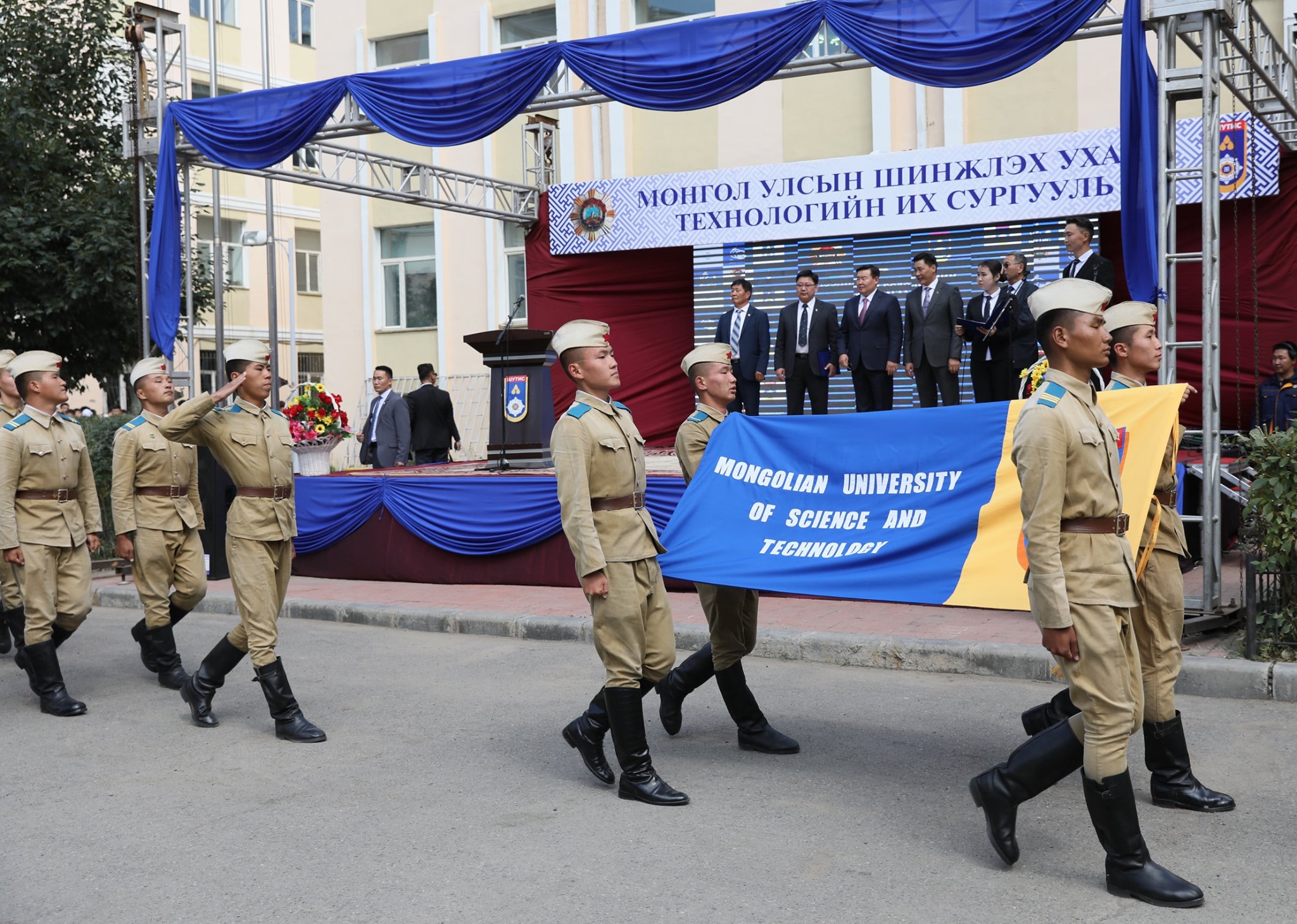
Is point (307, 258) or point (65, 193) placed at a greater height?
point (307, 258)

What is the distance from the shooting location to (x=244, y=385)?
674 cm

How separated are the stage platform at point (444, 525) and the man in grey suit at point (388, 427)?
2.78 m

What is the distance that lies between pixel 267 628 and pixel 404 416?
958 centimetres

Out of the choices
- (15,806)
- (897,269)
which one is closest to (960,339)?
(897,269)

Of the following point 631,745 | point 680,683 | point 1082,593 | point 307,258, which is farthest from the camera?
point 307,258

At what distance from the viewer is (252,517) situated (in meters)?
6.66

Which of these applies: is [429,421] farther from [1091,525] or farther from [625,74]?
[1091,525]

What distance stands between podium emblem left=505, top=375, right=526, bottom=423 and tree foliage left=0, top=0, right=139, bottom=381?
27.4 feet

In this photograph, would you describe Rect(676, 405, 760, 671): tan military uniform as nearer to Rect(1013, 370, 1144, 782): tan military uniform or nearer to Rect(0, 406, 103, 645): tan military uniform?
Rect(1013, 370, 1144, 782): tan military uniform

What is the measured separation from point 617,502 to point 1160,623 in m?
2.25

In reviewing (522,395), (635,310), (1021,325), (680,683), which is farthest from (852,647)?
(635,310)

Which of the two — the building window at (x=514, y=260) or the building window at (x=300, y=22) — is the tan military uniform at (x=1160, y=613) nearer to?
Result: the building window at (x=514, y=260)

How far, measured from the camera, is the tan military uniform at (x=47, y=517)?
7.38 meters

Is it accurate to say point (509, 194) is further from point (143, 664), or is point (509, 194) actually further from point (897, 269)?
point (143, 664)
